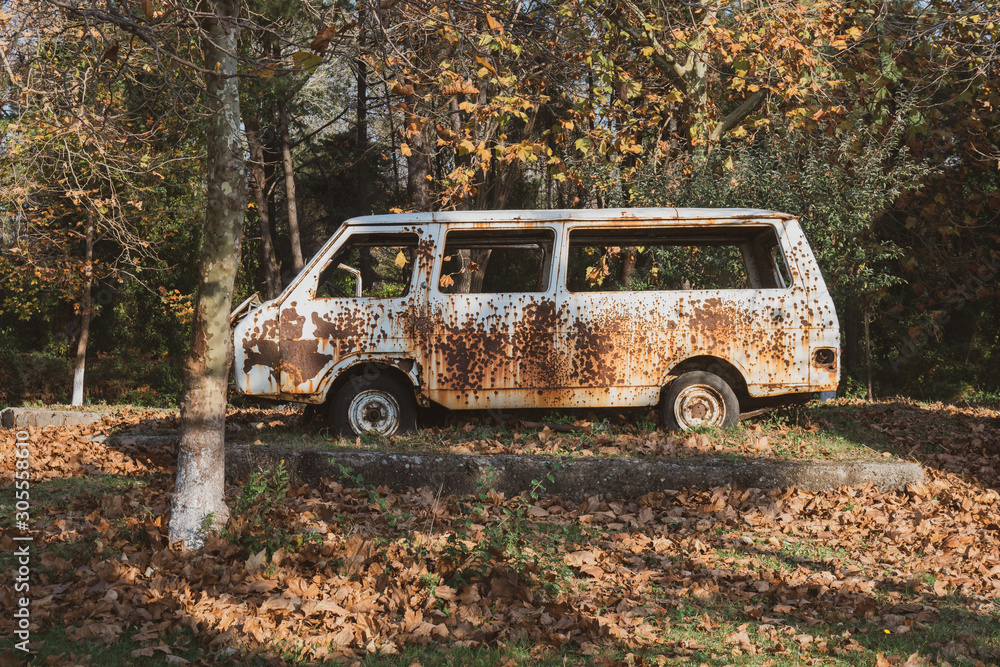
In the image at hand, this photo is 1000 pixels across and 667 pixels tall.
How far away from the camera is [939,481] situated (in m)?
6.18

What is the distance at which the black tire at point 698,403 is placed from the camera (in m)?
6.76

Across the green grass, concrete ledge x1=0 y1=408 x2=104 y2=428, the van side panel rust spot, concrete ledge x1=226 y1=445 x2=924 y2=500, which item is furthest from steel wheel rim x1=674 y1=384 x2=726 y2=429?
concrete ledge x1=0 y1=408 x2=104 y2=428

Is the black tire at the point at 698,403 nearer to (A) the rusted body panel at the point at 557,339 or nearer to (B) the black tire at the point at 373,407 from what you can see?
(A) the rusted body panel at the point at 557,339

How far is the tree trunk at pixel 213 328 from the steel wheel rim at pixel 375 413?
2.22 metres

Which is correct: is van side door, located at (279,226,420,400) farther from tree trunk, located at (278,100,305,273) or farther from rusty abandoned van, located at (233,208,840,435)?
tree trunk, located at (278,100,305,273)

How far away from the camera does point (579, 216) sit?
271 inches

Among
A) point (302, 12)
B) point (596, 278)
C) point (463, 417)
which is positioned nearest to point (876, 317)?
point (596, 278)

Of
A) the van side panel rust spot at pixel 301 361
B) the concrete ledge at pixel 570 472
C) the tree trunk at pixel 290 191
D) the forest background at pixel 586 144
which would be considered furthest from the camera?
the tree trunk at pixel 290 191

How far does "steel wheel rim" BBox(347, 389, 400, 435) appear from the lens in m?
6.82

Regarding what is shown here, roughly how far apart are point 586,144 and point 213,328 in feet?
25.0

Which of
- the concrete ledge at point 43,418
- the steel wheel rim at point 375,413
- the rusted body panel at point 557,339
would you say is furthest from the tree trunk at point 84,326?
the steel wheel rim at point 375,413

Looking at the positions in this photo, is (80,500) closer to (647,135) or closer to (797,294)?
(797,294)

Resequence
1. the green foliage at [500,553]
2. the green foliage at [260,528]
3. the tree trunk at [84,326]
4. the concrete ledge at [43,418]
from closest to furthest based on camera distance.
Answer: the green foliage at [500,553]
the green foliage at [260,528]
the concrete ledge at [43,418]
the tree trunk at [84,326]

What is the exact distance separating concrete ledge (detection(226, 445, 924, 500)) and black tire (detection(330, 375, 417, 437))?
87 cm
